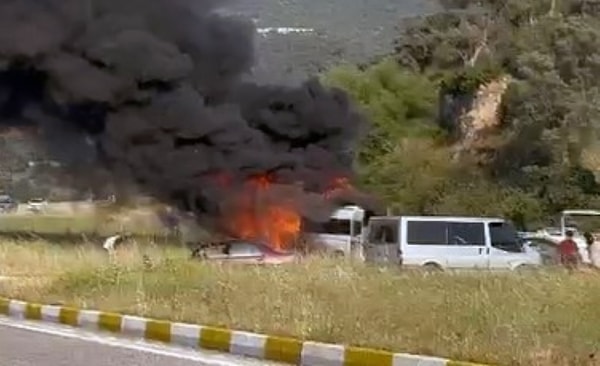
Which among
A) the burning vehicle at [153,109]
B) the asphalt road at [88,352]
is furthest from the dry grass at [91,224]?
the asphalt road at [88,352]

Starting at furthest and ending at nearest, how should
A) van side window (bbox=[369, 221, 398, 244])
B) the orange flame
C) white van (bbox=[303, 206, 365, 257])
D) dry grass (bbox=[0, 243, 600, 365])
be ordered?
white van (bbox=[303, 206, 365, 257])
the orange flame
van side window (bbox=[369, 221, 398, 244])
dry grass (bbox=[0, 243, 600, 365])

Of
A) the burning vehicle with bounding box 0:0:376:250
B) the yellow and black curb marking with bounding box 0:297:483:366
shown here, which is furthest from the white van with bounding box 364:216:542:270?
the yellow and black curb marking with bounding box 0:297:483:366

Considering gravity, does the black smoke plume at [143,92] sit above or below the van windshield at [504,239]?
above

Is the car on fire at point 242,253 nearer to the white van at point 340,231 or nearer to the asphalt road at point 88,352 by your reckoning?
the white van at point 340,231

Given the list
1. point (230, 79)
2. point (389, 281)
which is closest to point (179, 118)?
point (230, 79)

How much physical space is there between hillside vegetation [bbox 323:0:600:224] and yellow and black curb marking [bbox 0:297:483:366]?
2783cm

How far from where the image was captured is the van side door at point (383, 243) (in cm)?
2669

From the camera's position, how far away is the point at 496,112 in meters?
49.2

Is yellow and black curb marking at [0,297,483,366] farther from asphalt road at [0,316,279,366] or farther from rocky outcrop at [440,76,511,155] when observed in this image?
rocky outcrop at [440,76,511,155]

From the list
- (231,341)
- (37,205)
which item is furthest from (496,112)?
(231,341)

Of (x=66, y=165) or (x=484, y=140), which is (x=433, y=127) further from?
(x=66, y=165)

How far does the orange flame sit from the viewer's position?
96.5ft

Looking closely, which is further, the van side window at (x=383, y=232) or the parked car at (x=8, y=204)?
the parked car at (x=8, y=204)

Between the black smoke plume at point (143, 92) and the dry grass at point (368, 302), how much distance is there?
6749 mm
